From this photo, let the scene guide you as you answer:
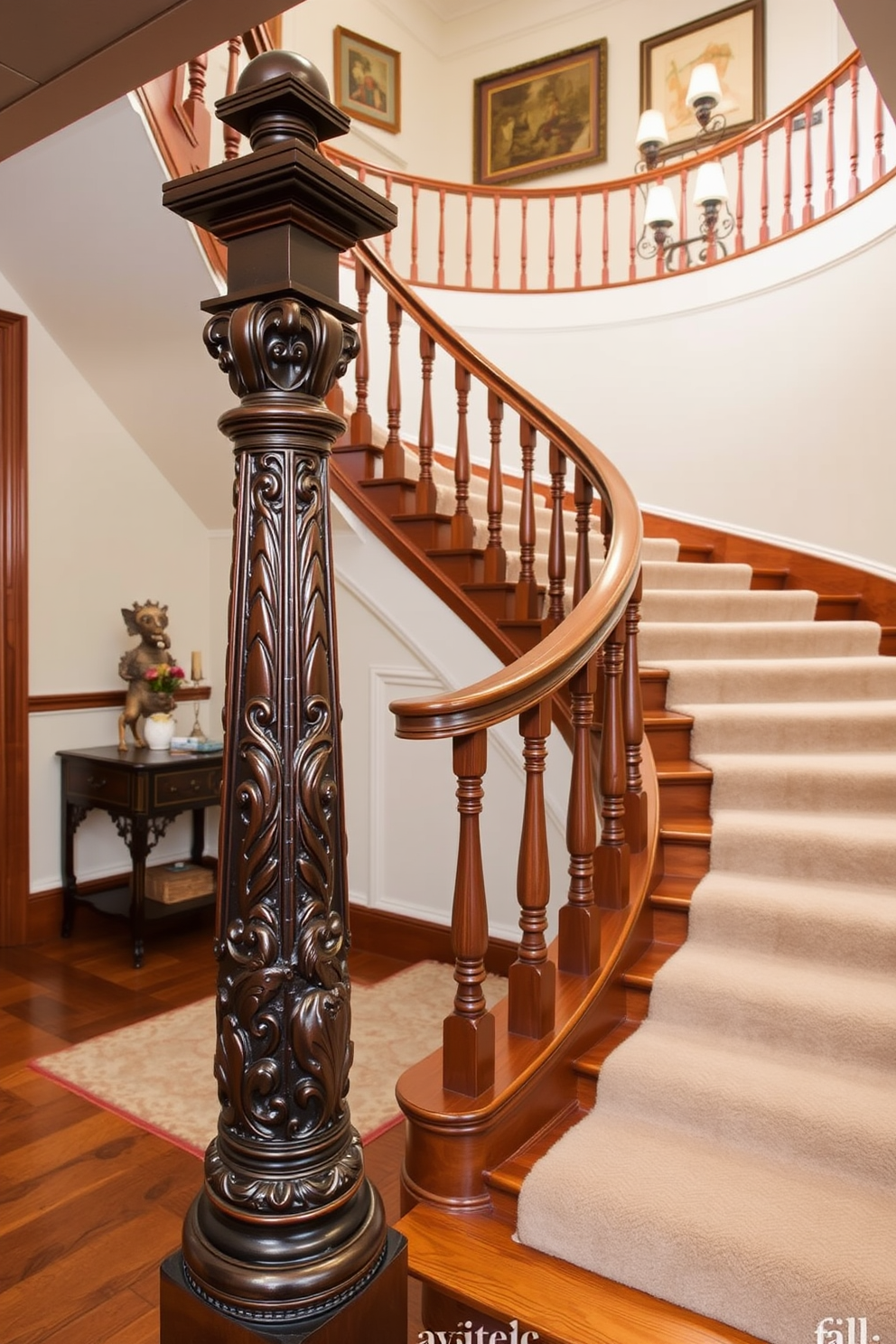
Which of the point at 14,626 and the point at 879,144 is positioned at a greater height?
the point at 879,144

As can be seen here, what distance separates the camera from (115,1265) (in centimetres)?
196

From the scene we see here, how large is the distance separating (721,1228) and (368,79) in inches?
271

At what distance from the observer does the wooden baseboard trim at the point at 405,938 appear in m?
3.62

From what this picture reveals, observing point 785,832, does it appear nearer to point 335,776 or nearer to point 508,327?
point 335,776

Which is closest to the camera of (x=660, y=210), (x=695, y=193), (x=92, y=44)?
(x=92, y=44)

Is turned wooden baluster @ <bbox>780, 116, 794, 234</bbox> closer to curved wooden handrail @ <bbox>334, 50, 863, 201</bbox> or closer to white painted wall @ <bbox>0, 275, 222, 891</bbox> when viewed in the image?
curved wooden handrail @ <bbox>334, 50, 863, 201</bbox>

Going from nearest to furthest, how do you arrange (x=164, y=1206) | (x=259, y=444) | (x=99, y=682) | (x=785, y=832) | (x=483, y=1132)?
(x=259, y=444) < (x=483, y=1132) < (x=164, y=1206) < (x=785, y=832) < (x=99, y=682)

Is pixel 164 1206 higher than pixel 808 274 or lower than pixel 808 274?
lower

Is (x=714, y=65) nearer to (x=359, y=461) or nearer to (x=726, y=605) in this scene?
(x=726, y=605)

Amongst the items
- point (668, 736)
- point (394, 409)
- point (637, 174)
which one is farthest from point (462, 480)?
point (637, 174)

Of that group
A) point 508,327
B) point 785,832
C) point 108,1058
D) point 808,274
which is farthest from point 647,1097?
point 508,327

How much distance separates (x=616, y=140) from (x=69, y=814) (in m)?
5.34

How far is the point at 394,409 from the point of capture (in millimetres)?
3451

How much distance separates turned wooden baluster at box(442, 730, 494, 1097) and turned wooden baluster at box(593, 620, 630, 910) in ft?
1.92
